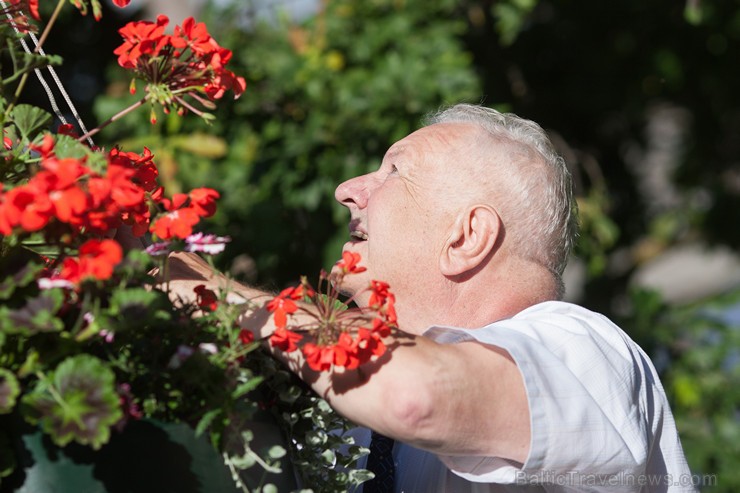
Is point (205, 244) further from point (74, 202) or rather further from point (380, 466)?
point (380, 466)

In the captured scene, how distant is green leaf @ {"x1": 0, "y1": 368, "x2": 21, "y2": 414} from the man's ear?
2.67ft

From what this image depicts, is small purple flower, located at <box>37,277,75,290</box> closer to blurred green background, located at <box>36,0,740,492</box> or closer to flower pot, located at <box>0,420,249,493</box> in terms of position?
flower pot, located at <box>0,420,249,493</box>

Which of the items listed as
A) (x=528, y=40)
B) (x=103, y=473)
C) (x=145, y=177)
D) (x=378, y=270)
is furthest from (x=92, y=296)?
(x=528, y=40)

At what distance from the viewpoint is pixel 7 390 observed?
1040 millimetres

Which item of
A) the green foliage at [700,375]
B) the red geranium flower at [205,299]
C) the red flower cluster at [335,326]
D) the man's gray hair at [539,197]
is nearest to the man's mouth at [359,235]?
the man's gray hair at [539,197]

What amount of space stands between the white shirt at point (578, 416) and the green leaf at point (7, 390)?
23.7 inches

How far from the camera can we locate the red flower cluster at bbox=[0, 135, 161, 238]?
3.44 ft

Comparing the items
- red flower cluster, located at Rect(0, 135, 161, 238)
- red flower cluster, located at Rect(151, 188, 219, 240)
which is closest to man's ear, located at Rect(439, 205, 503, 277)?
red flower cluster, located at Rect(151, 188, 219, 240)

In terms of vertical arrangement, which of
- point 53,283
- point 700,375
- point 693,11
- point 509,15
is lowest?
point 700,375

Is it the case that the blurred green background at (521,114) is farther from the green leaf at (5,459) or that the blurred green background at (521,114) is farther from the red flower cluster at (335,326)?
the green leaf at (5,459)

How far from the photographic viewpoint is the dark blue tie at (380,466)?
1.67 metres

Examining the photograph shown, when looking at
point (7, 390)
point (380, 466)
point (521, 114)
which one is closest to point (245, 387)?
point (7, 390)

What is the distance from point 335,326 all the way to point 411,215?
48 cm

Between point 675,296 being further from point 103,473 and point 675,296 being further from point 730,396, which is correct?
point 103,473
